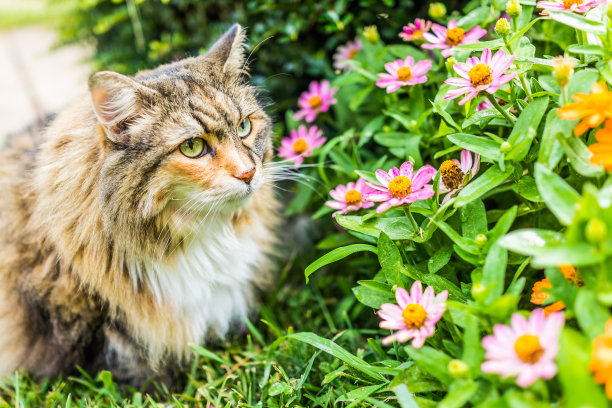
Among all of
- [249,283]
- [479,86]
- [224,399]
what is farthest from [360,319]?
[479,86]

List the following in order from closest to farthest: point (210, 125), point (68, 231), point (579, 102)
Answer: point (579, 102) → point (210, 125) → point (68, 231)

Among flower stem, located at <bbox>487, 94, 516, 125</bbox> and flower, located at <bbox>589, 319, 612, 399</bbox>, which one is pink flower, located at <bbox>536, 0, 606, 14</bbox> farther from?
flower, located at <bbox>589, 319, 612, 399</bbox>

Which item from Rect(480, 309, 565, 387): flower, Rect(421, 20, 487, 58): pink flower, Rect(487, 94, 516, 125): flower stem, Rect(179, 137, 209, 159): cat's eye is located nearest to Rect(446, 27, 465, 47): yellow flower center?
Rect(421, 20, 487, 58): pink flower

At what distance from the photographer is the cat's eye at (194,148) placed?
155 cm

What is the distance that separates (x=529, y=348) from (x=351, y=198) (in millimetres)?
759

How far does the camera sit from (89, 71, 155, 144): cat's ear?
4.74ft

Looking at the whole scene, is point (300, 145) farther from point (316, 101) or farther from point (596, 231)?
point (596, 231)

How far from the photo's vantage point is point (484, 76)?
4.22ft

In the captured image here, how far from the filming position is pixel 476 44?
1.45 m

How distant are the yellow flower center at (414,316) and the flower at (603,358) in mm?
360

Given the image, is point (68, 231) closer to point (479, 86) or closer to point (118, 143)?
point (118, 143)

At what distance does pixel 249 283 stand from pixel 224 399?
520 millimetres

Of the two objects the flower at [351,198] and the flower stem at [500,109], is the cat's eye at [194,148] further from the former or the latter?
the flower stem at [500,109]

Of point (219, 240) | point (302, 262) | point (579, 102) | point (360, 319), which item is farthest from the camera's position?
point (302, 262)
